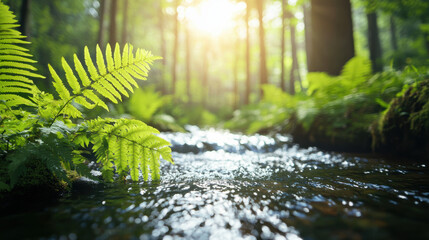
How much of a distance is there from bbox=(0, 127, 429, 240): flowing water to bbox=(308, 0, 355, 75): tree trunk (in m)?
4.53

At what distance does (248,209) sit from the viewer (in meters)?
1.31

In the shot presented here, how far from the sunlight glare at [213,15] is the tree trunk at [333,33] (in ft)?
29.8

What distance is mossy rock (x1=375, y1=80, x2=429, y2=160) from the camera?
95.1 inches

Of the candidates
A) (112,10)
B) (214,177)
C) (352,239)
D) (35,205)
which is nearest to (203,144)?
(214,177)

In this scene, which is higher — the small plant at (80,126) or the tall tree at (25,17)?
the tall tree at (25,17)

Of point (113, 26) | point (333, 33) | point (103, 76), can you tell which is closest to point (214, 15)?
point (113, 26)

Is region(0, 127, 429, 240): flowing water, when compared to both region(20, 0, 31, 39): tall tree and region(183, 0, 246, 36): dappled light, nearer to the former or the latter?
region(20, 0, 31, 39): tall tree

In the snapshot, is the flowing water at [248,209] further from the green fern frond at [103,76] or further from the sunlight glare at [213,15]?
the sunlight glare at [213,15]

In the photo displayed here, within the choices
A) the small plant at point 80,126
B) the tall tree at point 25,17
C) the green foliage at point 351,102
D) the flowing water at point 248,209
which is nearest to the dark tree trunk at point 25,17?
the tall tree at point 25,17

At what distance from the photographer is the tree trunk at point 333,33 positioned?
232 inches

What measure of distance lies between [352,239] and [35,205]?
5.50ft

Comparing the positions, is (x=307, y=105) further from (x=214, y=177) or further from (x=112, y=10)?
(x=112, y=10)

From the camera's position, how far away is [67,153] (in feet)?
4.69

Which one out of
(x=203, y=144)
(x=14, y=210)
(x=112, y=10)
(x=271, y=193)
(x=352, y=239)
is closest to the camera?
(x=352, y=239)
